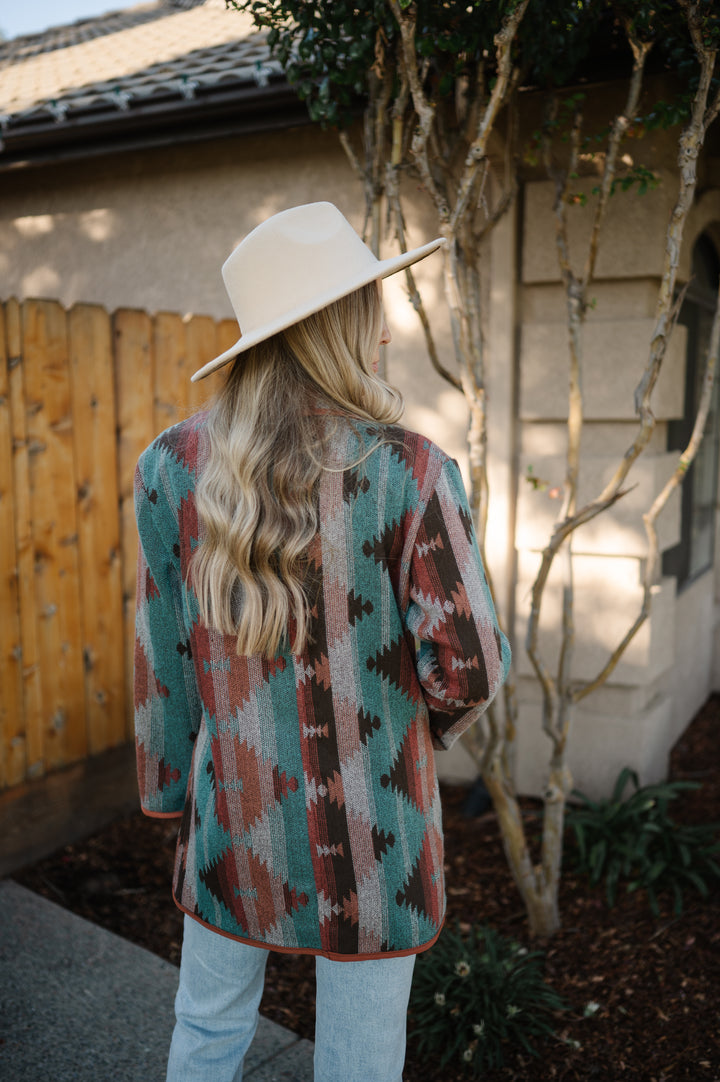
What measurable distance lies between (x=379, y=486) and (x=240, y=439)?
23 cm

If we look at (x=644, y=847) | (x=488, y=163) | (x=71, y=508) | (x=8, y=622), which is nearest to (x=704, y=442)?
(x=644, y=847)

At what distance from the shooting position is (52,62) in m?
6.26

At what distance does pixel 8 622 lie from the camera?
3.19m

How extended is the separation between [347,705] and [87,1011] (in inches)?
67.8

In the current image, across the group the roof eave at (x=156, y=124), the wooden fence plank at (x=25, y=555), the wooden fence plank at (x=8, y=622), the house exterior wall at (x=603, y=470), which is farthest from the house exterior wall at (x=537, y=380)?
the wooden fence plank at (x=8, y=622)

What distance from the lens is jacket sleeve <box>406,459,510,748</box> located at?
1.36 metres

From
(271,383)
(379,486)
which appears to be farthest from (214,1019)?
(271,383)

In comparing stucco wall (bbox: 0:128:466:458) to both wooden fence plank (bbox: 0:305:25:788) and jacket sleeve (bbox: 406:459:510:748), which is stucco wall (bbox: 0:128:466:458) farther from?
jacket sleeve (bbox: 406:459:510:748)

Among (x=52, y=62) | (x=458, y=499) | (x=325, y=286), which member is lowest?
(x=458, y=499)

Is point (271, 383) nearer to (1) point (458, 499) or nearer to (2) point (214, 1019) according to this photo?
(1) point (458, 499)

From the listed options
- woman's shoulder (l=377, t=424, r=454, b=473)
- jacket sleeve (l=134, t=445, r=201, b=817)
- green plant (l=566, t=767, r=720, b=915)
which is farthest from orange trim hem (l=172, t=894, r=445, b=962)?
green plant (l=566, t=767, r=720, b=915)

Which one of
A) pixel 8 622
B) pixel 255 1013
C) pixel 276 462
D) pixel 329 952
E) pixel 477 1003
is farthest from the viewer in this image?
pixel 8 622

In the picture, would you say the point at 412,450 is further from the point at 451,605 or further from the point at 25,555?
the point at 25,555

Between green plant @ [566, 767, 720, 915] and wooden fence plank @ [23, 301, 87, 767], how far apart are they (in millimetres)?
2079
